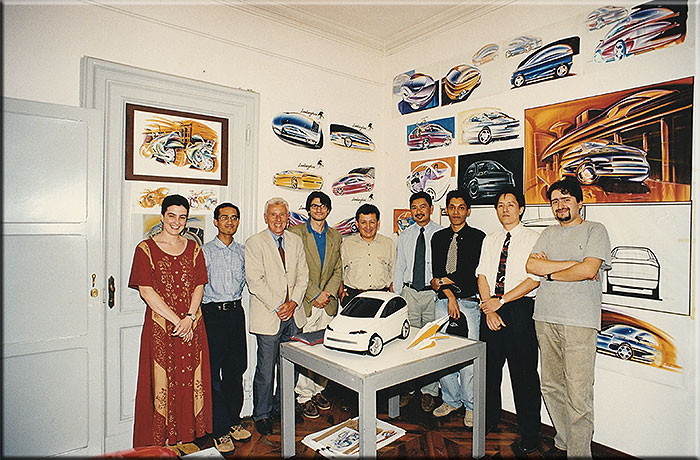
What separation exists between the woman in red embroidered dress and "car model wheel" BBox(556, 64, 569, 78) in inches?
121

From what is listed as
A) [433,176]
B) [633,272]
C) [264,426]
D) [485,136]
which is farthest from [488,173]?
[264,426]

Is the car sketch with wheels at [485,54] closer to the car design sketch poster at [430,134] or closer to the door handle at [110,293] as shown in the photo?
the car design sketch poster at [430,134]

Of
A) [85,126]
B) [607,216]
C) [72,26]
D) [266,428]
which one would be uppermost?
[72,26]

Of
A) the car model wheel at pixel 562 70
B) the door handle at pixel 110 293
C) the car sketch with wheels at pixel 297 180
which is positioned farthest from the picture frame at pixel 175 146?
the car model wheel at pixel 562 70

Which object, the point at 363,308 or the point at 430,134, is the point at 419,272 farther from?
the point at 430,134

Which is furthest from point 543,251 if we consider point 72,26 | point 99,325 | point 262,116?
point 72,26

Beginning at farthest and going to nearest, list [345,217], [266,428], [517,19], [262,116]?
[345,217], [262,116], [517,19], [266,428]

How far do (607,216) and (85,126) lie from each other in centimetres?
376

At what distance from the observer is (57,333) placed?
9.88 feet

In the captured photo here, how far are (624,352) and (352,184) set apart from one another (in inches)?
→ 114

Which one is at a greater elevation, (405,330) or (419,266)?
(419,266)

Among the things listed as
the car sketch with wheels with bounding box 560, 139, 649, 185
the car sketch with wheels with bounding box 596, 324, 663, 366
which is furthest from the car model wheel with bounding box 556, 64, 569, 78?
the car sketch with wheels with bounding box 596, 324, 663, 366

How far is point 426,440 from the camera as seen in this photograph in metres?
3.46

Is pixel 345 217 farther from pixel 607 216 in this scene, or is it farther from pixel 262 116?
pixel 607 216
